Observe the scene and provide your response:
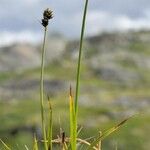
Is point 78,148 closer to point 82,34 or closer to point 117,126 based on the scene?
point 117,126

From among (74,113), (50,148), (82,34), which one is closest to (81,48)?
(82,34)

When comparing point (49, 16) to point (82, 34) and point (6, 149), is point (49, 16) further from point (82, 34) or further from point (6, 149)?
point (6, 149)

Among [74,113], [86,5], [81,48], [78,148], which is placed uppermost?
[86,5]

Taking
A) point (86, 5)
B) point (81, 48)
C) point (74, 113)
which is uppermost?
point (86, 5)

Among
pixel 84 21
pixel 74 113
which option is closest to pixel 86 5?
pixel 84 21

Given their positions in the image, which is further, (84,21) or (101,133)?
(101,133)

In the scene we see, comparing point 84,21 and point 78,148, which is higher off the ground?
point 84,21

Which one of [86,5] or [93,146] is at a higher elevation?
[86,5]

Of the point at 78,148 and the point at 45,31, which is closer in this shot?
the point at 45,31

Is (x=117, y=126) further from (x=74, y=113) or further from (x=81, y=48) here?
(x=81, y=48)
